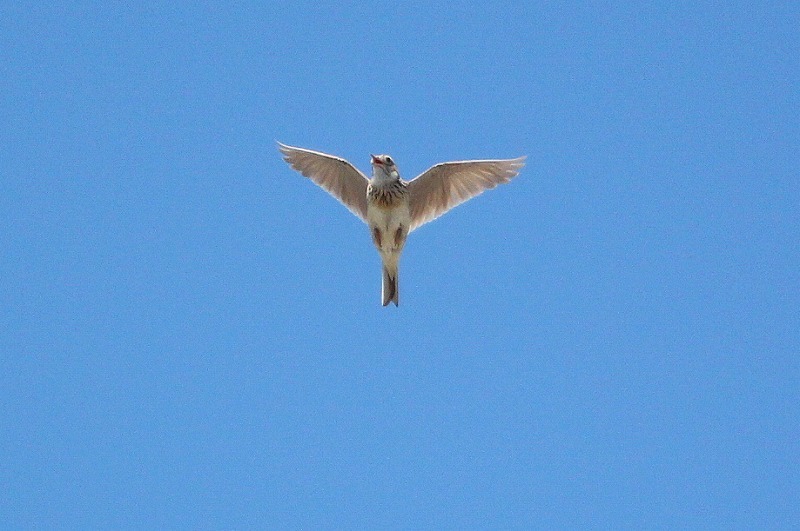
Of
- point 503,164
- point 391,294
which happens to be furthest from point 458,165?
point 391,294

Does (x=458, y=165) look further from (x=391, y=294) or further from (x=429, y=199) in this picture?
(x=391, y=294)

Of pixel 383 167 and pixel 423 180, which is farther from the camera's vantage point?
pixel 423 180

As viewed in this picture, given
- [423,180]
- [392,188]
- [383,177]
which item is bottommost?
[392,188]

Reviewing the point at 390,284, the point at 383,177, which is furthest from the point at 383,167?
the point at 390,284

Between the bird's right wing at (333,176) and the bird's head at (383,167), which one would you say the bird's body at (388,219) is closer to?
the bird's head at (383,167)

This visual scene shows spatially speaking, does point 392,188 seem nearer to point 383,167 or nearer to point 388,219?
point 383,167

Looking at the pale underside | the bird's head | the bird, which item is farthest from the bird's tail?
the bird's head
